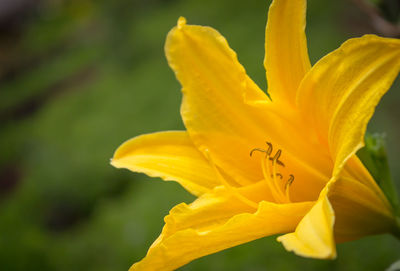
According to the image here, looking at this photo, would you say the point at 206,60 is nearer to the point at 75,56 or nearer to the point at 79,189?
the point at 79,189

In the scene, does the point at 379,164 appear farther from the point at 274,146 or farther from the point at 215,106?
the point at 215,106

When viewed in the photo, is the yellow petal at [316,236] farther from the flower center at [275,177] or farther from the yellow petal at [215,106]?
the yellow petal at [215,106]

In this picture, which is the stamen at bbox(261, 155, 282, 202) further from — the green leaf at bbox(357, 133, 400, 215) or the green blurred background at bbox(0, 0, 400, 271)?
the green blurred background at bbox(0, 0, 400, 271)

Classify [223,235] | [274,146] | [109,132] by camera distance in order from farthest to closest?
[109,132] → [274,146] → [223,235]

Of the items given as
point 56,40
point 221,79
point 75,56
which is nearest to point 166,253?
point 221,79

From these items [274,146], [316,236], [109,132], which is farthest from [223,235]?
[109,132]
